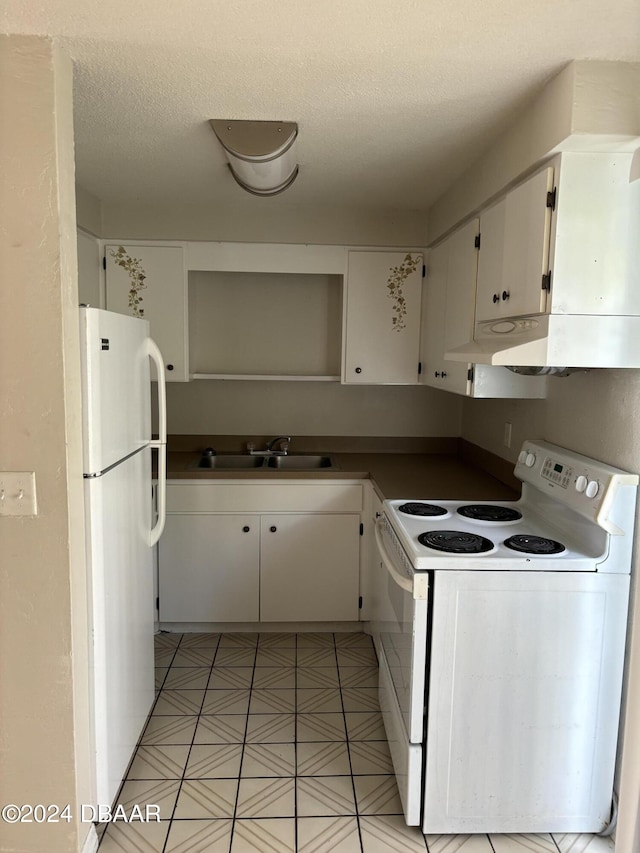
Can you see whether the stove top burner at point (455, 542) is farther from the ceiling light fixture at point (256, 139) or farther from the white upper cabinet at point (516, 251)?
the ceiling light fixture at point (256, 139)

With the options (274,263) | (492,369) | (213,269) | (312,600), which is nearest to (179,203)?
(213,269)

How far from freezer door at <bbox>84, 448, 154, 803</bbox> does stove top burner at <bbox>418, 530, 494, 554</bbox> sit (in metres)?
1.01

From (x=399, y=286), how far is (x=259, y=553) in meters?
1.62

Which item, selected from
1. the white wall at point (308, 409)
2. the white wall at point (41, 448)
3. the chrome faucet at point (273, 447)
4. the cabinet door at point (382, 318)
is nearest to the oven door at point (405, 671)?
the white wall at point (41, 448)

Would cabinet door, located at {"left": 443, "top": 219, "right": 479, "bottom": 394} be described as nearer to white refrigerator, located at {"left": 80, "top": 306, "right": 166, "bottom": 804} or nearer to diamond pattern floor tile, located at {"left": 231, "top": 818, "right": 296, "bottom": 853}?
white refrigerator, located at {"left": 80, "top": 306, "right": 166, "bottom": 804}

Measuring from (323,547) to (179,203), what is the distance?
1.96 meters

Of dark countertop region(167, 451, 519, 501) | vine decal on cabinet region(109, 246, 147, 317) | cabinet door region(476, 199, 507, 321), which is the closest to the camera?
cabinet door region(476, 199, 507, 321)

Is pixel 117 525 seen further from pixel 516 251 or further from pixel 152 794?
pixel 516 251

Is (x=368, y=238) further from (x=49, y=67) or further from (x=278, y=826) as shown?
(x=278, y=826)

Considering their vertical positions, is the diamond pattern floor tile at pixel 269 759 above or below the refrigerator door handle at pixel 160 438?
below

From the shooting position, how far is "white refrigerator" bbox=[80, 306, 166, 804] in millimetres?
1847

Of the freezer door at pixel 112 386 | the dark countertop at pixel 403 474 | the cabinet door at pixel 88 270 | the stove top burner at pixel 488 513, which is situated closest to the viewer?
the freezer door at pixel 112 386

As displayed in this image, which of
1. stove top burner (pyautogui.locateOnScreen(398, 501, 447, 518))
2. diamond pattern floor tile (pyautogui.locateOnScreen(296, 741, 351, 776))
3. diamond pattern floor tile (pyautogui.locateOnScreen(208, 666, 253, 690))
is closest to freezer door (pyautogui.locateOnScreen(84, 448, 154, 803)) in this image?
diamond pattern floor tile (pyautogui.locateOnScreen(208, 666, 253, 690))

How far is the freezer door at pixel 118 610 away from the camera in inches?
74.9
